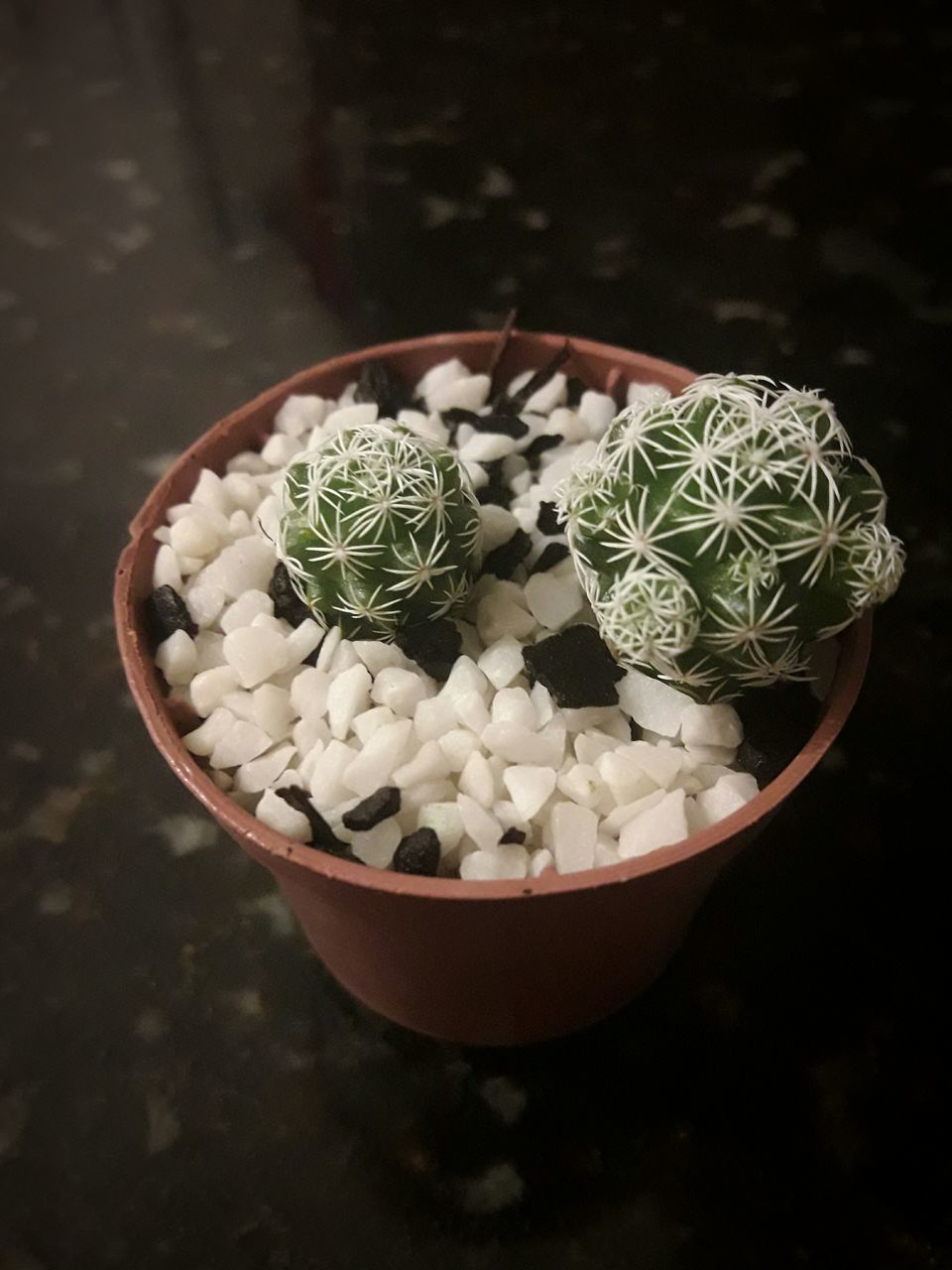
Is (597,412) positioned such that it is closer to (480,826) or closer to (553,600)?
(553,600)

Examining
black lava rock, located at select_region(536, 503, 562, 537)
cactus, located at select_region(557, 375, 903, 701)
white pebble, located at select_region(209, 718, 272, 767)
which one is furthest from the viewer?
black lava rock, located at select_region(536, 503, 562, 537)

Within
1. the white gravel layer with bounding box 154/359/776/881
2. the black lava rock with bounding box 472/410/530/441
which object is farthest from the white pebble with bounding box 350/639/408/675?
the black lava rock with bounding box 472/410/530/441

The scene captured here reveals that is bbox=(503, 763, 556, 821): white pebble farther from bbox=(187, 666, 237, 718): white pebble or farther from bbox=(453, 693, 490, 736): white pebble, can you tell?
bbox=(187, 666, 237, 718): white pebble

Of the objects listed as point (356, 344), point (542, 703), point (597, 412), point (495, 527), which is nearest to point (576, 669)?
point (542, 703)

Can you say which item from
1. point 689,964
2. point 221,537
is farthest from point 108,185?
point 689,964

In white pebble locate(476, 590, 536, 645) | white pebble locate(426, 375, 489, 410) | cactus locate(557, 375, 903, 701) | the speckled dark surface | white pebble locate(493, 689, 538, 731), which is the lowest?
the speckled dark surface

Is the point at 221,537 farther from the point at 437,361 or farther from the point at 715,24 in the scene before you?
the point at 715,24
